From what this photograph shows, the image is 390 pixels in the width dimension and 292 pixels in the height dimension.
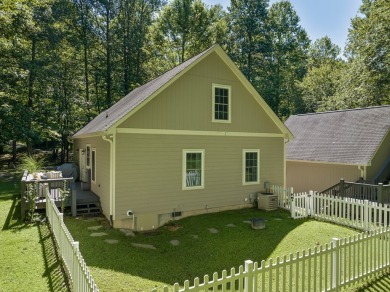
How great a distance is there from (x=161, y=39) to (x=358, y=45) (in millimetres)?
19575

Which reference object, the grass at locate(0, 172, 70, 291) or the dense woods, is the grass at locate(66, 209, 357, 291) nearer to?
the grass at locate(0, 172, 70, 291)

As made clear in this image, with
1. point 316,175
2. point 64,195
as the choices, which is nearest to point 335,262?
point 64,195

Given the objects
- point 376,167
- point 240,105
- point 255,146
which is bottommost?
point 376,167

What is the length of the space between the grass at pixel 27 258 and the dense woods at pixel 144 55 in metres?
14.9

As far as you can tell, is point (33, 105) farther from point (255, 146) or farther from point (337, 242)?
point (337, 242)

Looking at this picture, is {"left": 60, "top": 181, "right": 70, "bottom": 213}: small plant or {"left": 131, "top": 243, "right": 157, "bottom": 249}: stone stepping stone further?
{"left": 60, "top": 181, "right": 70, "bottom": 213}: small plant

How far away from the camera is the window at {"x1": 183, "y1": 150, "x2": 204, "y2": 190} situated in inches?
445

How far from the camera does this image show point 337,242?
18.4 ft

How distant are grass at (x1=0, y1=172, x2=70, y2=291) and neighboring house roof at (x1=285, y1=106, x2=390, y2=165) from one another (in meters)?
13.3

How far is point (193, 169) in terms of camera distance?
11539 mm

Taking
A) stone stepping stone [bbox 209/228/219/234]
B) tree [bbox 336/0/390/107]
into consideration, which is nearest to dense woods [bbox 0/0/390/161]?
tree [bbox 336/0/390/107]

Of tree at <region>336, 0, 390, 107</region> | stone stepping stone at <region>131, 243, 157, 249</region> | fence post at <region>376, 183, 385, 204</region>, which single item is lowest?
stone stepping stone at <region>131, 243, 157, 249</region>

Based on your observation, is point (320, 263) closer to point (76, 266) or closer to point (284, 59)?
point (76, 266)

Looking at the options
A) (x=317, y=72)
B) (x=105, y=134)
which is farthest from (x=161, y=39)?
(x=105, y=134)
